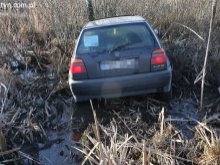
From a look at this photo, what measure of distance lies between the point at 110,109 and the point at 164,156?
225cm

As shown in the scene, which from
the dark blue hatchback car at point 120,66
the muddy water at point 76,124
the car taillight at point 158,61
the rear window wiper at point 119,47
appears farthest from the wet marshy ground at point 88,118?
the rear window wiper at point 119,47

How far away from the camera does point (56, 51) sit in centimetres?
891

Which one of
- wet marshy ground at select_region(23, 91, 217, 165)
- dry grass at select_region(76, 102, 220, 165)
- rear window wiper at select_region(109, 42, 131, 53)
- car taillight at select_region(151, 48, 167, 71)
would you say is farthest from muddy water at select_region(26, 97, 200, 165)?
rear window wiper at select_region(109, 42, 131, 53)

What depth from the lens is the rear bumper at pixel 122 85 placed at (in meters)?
5.85

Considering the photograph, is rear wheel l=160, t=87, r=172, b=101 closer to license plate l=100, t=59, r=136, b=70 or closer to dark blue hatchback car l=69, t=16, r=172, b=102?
dark blue hatchback car l=69, t=16, r=172, b=102

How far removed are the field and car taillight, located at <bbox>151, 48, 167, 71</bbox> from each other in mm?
660

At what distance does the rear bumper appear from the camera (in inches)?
230

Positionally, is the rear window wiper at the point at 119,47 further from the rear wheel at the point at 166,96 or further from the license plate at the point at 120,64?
the rear wheel at the point at 166,96

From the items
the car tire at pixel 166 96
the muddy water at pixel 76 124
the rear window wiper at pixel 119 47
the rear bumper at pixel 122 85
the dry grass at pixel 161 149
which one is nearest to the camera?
the dry grass at pixel 161 149

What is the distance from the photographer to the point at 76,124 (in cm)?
589

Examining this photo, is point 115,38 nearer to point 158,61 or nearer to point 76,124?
point 158,61

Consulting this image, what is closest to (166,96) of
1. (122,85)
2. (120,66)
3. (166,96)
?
(166,96)

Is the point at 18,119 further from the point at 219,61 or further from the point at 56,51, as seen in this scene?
the point at 219,61

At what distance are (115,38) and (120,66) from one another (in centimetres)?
55
